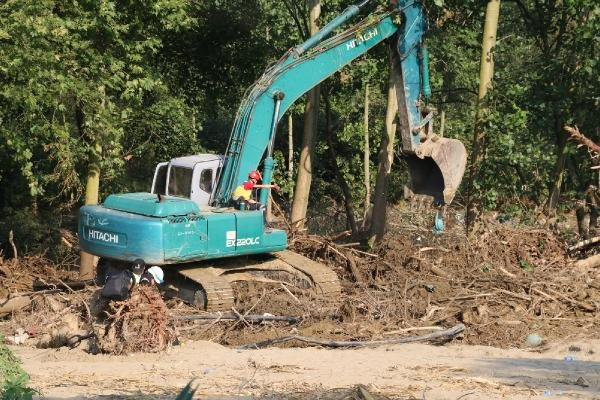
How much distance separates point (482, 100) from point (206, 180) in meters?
5.40

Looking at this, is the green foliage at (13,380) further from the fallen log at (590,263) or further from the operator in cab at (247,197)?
the fallen log at (590,263)

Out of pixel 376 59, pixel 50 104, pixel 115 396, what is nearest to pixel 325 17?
pixel 376 59

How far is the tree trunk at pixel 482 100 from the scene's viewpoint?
18562 mm

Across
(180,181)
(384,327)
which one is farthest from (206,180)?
(384,327)

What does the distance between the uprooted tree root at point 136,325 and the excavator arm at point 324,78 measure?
12.9 ft

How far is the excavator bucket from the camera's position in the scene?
16.3 metres

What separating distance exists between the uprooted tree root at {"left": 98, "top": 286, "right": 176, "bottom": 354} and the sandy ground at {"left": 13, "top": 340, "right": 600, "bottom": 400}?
154 mm

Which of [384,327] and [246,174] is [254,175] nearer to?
[246,174]

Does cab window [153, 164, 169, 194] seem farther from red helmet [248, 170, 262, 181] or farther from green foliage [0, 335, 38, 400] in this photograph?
green foliage [0, 335, 38, 400]

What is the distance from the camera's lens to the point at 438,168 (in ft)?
54.5

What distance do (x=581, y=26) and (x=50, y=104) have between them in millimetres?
9155

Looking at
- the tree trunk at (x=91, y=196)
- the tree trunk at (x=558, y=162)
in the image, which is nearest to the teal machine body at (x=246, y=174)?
the tree trunk at (x=558, y=162)

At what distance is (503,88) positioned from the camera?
60.8 feet

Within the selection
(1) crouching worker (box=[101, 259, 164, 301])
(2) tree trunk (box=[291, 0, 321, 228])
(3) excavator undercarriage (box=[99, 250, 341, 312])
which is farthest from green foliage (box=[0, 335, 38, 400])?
(2) tree trunk (box=[291, 0, 321, 228])
